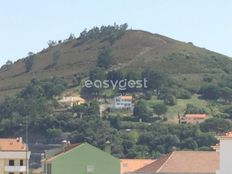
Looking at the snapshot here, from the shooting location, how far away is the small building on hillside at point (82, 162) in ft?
273

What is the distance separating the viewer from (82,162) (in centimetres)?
Answer: 8462

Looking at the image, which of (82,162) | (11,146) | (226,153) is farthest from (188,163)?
(11,146)

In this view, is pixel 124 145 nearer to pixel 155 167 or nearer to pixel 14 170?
pixel 14 170

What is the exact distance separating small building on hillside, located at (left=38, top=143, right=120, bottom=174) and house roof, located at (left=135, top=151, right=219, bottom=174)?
A: 11260 millimetres

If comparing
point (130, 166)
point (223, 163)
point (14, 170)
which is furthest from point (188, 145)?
point (223, 163)

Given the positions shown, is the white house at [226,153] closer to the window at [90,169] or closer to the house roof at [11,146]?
the window at [90,169]

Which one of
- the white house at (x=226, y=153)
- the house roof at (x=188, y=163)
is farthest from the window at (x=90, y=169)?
the white house at (x=226, y=153)

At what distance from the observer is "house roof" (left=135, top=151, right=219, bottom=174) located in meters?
68.2

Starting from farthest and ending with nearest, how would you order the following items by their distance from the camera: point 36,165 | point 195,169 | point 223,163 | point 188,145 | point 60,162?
1. point 188,145
2. point 36,165
3. point 60,162
4. point 195,169
5. point 223,163

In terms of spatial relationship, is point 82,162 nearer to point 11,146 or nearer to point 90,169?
point 90,169

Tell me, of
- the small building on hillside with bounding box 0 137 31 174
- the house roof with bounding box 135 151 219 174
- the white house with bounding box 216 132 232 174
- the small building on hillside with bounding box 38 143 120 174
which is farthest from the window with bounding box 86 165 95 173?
the white house with bounding box 216 132 232 174

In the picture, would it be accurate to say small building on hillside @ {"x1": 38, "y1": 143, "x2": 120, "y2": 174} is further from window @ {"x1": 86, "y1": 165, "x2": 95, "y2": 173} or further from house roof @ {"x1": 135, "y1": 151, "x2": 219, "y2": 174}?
house roof @ {"x1": 135, "y1": 151, "x2": 219, "y2": 174}

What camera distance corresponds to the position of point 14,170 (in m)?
90.2

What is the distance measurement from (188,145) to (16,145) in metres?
102
